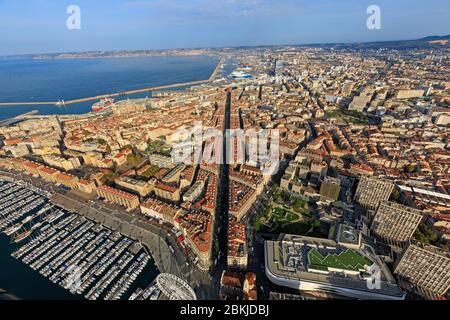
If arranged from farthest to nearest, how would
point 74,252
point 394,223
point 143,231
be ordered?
point 143,231 < point 74,252 < point 394,223

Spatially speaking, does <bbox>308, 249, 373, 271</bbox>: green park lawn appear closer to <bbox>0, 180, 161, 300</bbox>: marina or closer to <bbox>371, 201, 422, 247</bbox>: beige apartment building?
<bbox>371, 201, 422, 247</bbox>: beige apartment building

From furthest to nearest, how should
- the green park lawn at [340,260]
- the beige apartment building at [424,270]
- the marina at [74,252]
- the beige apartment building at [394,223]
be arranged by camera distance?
1. the beige apartment building at [394,223]
2. the marina at [74,252]
3. the green park lawn at [340,260]
4. the beige apartment building at [424,270]

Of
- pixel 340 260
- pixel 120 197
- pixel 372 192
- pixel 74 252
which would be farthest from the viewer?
pixel 120 197

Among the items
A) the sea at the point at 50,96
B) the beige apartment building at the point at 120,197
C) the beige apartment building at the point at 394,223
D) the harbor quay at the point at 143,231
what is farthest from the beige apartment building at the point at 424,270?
the beige apartment building at the point at 120,197

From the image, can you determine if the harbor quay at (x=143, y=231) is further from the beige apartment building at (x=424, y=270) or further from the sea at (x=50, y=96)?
the beige apartment building at (x=424, y=270)

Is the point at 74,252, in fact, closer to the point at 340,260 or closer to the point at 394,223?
the point at 340,260

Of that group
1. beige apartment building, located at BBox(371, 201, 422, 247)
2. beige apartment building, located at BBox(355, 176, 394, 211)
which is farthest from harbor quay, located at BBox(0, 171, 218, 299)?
beige apartment building, located at BBox(355, 176, 394, 211)

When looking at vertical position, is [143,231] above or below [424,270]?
below

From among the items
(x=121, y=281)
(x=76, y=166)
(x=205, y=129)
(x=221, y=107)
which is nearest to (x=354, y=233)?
(x=121, y=281)

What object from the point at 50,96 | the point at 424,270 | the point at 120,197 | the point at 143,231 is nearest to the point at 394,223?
the point at 424,270
